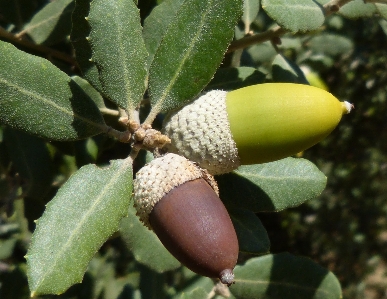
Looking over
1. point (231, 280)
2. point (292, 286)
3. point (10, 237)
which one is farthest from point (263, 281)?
point (10, 237)

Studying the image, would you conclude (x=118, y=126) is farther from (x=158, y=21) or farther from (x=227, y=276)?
(x=227, y=276)

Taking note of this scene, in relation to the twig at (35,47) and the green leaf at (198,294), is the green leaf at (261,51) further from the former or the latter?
the green leaf at (198,294)

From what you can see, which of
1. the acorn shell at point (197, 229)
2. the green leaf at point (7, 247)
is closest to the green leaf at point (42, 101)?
the acorn shell at point (197, 229)

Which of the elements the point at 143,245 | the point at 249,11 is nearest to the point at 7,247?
the point at 143,245

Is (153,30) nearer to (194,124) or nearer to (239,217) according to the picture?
(194,124)

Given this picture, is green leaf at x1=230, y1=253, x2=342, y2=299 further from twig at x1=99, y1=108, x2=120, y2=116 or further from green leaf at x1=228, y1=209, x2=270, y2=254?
twig at x1=99, y1=108, x2=120, y2=116
